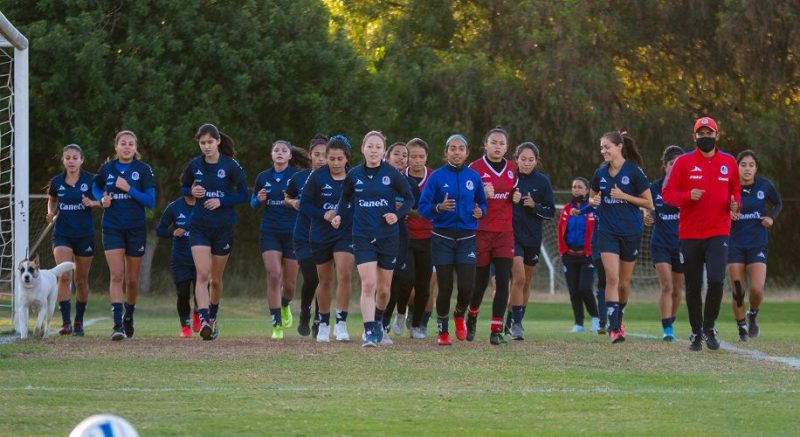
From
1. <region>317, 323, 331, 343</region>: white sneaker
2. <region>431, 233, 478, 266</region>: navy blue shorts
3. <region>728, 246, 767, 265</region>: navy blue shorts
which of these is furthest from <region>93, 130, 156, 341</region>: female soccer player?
<region>728, 246, 767, 265</region>: navy blue shorts

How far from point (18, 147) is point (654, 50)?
22.0 m

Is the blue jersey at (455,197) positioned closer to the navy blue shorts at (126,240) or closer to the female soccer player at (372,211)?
the female soccer player at (372,211)

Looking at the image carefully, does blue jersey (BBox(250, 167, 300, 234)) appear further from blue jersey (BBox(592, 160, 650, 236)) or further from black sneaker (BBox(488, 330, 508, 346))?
blue jersey (BBox(592, 160, 650, 236))

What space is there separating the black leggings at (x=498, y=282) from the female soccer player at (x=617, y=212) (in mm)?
1188

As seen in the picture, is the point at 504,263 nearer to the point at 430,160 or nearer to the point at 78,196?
the point at 78,196

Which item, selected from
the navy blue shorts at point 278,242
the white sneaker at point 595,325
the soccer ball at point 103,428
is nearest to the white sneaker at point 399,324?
the navy blue shorts at point 278,242

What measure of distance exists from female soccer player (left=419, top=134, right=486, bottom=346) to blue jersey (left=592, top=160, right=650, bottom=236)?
172cm

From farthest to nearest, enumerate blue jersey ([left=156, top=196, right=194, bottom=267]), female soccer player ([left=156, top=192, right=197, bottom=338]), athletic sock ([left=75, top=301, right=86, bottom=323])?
blue jersey ([left=156, top=196, right=194, bottom=267])
female soccer player ([left=156, top=192, right=197, bottom=338])
athletic sock ([left=75, top=301, right=86, bottom=323])

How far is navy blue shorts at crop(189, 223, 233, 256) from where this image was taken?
14.0 meters

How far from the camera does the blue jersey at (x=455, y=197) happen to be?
42.9ft

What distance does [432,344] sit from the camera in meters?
13.7

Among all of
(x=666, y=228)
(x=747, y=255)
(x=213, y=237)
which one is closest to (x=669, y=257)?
(x=666, y=228)

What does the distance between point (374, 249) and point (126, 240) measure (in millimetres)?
2833

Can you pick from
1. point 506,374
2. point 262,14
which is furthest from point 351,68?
point 506,374
